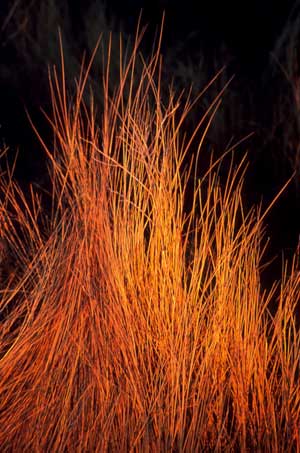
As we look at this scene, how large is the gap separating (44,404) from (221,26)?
9.52 ft

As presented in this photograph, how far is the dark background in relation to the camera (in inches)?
183

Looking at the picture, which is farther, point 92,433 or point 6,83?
point 6,83

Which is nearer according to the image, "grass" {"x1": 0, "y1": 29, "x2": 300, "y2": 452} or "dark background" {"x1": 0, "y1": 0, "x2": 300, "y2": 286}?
"grass" {"x1": 0, "y1": 29, "x2": 300, "y2": 452}

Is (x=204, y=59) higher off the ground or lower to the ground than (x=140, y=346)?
lower

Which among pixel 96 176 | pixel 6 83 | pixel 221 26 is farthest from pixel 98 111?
pixel 96 176

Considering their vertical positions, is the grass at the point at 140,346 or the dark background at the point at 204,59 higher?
the grass at the point at 140,346

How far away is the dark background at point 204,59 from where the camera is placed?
465cm

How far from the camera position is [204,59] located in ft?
17.3

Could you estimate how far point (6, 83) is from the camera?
5.24 m

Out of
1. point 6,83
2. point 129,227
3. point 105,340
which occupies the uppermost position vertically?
point 129,227

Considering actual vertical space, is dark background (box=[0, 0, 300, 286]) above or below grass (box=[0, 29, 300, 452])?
below

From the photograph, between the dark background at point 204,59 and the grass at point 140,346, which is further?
the dark background at point 204,59

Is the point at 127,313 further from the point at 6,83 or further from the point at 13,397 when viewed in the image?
the point at 6,83

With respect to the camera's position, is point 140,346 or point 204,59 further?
point 204,59
